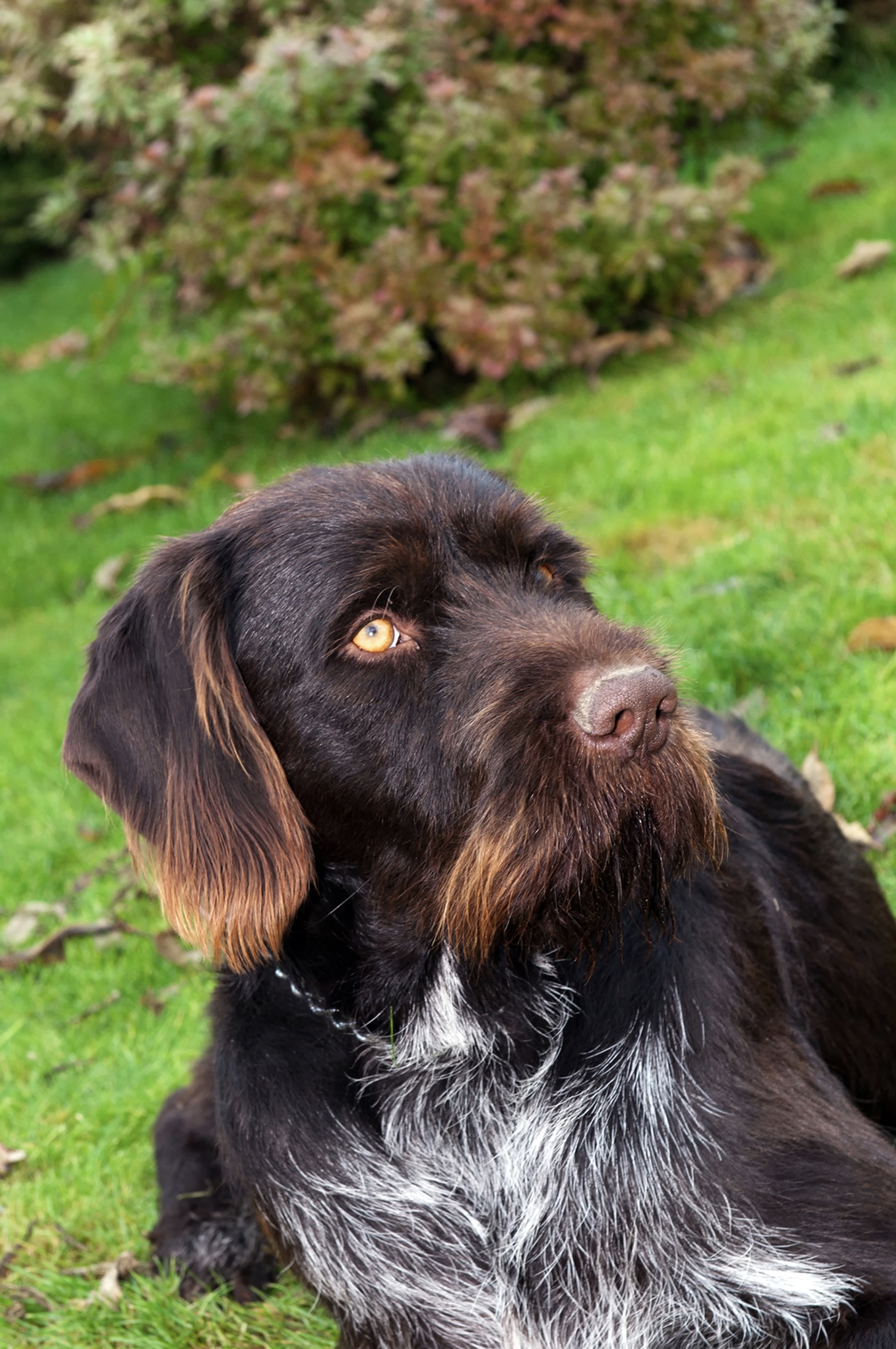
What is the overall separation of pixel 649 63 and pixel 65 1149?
7.06m

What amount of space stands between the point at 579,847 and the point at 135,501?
6.84 meters

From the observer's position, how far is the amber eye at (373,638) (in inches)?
102

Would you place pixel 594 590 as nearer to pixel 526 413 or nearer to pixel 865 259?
pixel 526 413

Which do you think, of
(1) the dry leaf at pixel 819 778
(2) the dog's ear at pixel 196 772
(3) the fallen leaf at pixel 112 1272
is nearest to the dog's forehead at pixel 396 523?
(2) the dog's ear at pixel 196 772

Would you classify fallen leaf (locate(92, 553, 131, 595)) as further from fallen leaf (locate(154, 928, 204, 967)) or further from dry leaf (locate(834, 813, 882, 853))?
dry leaf (locate(834, 813, 882, 853))

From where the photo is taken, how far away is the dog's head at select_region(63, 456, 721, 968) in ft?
7.62

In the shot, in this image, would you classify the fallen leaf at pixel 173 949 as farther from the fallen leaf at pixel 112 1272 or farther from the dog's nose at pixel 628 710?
the dog's nose at pixel 628 710

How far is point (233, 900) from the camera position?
253cm

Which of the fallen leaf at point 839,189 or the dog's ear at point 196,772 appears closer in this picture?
the dog's ear at point 196,772

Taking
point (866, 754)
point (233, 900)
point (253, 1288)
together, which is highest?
point (233, 900)

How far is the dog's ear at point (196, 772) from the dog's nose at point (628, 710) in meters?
0.63

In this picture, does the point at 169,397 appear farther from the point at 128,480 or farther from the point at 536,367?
the point at 536,367

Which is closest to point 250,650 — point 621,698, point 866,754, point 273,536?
point 273,536

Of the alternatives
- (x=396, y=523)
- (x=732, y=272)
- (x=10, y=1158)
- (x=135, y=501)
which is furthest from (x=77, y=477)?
(x=396, y=523)
